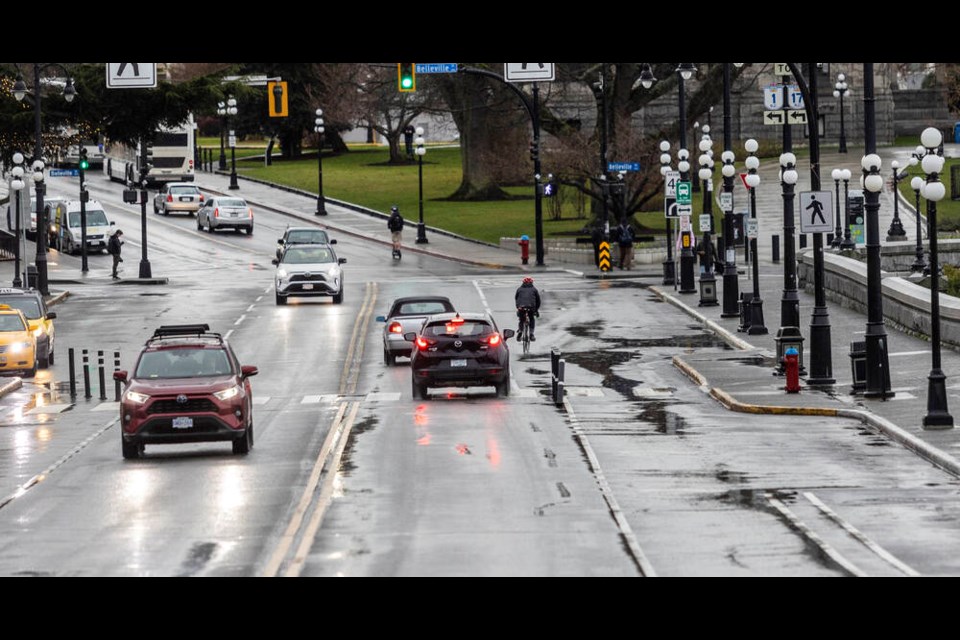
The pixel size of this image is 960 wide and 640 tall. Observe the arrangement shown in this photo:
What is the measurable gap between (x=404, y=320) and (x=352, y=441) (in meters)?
11.3

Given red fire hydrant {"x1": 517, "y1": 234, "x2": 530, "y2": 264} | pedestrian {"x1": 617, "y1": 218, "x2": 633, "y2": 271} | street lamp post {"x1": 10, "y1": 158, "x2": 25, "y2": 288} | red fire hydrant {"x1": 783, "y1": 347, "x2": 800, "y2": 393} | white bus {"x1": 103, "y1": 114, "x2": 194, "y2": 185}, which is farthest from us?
white bus {"x1": 103, "y1": 114, "x2": 194, "y2": 185}

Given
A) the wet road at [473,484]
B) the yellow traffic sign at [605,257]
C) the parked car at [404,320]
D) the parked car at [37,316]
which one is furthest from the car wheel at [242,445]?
the yellow traffic sign at [605,257]

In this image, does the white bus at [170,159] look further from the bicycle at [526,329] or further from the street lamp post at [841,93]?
the bicycle at [526,329]

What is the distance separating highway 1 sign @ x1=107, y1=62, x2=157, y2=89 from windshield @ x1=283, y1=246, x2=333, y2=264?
48.1ft

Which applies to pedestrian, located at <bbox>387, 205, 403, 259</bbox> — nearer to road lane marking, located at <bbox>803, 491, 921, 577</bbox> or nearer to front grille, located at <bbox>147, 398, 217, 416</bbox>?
front grille, located at <bbox>147, 398, 217, 416</bbox>

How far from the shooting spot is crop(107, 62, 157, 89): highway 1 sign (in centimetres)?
3631

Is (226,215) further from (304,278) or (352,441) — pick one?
(352,441)

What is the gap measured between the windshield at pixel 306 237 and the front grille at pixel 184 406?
118 ft

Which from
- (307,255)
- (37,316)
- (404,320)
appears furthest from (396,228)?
(404,320)

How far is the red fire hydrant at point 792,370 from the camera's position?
32875 mm

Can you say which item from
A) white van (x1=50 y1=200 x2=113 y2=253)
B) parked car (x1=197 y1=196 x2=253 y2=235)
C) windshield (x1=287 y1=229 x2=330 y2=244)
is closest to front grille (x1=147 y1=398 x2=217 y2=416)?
windshield (x1=287 y1=229 x2=330 y2=244)

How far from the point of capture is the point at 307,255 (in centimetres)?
A: 5338

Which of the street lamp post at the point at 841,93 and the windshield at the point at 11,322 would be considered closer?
the windshield at the point at 11,322
